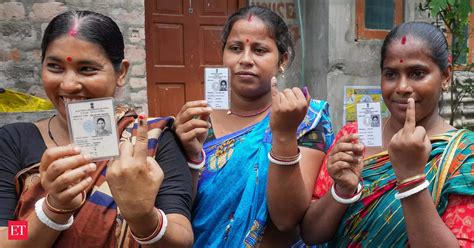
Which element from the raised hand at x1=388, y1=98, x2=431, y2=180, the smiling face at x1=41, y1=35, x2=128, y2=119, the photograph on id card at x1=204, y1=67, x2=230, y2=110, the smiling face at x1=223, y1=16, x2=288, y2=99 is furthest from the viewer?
the smiling face at x1=223, y1=16, x2=288, y2=99

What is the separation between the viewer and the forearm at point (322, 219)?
1.77 meters

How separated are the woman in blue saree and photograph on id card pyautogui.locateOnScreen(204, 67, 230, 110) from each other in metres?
0.11

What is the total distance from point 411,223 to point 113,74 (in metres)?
1.11

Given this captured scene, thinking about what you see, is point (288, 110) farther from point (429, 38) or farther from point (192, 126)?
point (429, 38)

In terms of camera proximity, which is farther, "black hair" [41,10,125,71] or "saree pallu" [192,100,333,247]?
"saree pallu" [192,100,333,247]

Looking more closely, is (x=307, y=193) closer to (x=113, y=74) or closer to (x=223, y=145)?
(x=223, y=145)

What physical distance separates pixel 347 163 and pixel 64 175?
949 mm

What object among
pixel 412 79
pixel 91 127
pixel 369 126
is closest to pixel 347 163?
pixel 369 126

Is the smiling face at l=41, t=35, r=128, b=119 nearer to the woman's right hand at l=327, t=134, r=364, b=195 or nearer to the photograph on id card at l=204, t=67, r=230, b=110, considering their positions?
the photograph on id card at l=204, t=67, r=230, b=110

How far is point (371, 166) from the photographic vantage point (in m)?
1.81

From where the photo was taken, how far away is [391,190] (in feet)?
5.57

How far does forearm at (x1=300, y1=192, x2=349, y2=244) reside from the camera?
5.80ft

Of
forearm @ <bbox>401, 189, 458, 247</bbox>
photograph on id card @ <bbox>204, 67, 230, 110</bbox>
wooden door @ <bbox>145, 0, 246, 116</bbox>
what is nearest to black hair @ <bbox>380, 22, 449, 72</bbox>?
forearm @ <bbox>401, 189, 458, 247</bbox>

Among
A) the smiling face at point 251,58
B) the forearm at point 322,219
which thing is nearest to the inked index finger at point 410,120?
the forearm at point 322,219
